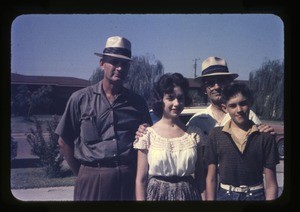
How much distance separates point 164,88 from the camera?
5082mm

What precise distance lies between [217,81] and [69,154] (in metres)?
1.25

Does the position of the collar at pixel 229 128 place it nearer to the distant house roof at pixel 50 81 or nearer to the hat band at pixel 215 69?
the hat band at pixel 215 69

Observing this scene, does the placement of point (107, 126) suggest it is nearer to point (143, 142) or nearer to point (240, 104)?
point (143, 142)

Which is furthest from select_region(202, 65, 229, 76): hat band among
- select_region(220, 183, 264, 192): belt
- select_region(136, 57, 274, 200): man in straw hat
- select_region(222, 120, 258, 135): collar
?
select_region(220, 183, 264, 192): belt

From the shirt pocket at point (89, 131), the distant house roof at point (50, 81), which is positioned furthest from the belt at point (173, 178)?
the distant house roof at point (50, 81)

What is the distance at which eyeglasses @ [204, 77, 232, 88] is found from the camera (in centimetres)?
510

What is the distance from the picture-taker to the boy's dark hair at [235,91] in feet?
16.8

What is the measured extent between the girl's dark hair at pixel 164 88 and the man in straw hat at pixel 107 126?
0.08 metres

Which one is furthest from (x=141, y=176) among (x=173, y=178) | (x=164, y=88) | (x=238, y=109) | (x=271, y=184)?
(x=271, y=184)

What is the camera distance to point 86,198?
5156 millimetres

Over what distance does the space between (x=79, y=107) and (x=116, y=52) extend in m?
0.50
